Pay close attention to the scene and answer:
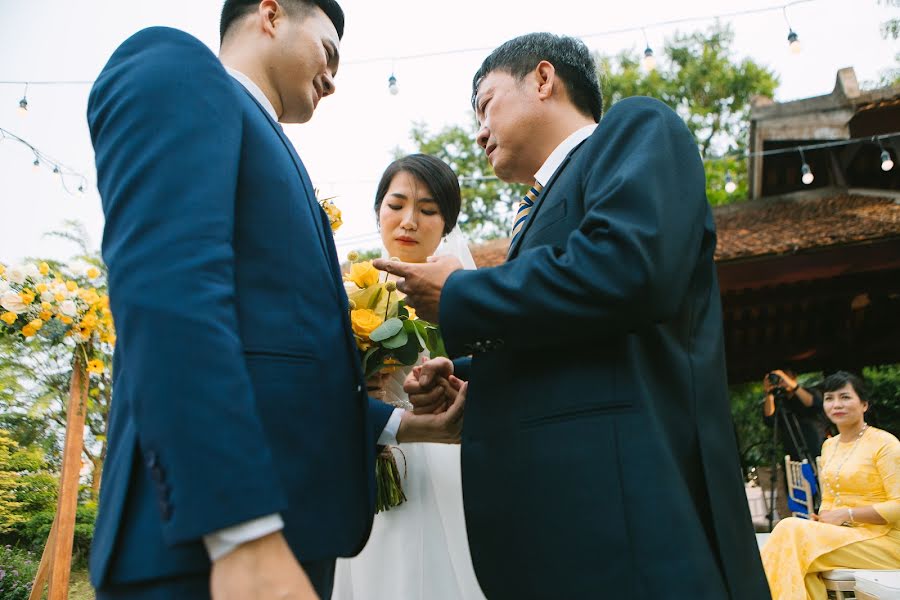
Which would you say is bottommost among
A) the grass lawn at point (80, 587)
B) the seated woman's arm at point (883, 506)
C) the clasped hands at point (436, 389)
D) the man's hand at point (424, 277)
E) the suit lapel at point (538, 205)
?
the grass lawn at point (80, 587)

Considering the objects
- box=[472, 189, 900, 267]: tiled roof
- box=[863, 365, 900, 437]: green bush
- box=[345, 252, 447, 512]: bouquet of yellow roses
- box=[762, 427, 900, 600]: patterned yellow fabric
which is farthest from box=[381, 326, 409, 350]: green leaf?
box=[863, 365, 900, 437]: green bush

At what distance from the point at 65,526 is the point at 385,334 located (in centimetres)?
284

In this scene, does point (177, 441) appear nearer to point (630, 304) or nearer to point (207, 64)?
point (207, 64)

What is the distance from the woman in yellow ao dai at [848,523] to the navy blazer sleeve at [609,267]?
426 centimetres

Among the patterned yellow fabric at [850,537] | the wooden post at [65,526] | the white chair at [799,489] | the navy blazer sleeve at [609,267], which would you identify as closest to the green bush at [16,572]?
the wooden post at [65,526]

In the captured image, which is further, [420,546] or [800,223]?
[800,223]

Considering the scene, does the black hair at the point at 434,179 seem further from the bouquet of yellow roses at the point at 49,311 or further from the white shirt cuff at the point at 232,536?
the white shirt cuff at the point at 232,536

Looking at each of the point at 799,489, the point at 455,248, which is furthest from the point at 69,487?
the point at 799,489

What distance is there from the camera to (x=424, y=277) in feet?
5.11

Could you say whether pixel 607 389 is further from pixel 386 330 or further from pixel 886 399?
pixel 886 399

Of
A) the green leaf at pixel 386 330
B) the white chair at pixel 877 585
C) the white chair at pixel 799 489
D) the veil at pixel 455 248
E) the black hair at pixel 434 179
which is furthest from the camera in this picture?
the white chair at pixel 799 489

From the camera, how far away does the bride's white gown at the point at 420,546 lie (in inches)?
91.8

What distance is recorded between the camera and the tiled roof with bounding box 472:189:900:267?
737cm

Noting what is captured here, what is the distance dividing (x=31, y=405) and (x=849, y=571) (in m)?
6.39
